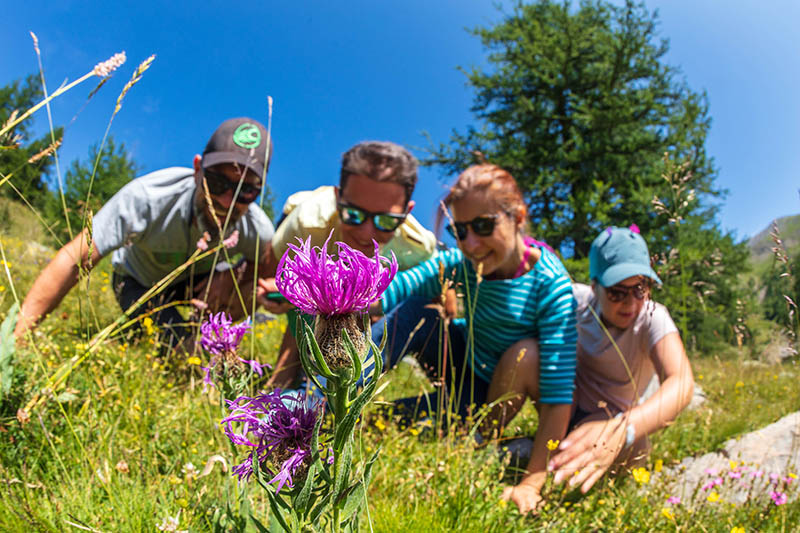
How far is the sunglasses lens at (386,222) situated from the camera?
338cm

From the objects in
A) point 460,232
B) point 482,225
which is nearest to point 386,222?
point 460,232

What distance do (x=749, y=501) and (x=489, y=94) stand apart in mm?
18877

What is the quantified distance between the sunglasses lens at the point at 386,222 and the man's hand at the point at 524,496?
76.2 inches

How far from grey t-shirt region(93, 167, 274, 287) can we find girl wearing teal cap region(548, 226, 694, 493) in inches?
87.7

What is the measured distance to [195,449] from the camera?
182 cm

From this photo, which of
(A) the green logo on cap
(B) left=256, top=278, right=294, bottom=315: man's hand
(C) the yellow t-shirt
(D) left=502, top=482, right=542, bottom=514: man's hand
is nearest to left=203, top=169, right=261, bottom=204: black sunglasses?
(A) the green logo on cap

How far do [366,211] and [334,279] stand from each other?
2749 millimetres

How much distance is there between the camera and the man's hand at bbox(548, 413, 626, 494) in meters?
1.98

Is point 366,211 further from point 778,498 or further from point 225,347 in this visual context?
point 778,498

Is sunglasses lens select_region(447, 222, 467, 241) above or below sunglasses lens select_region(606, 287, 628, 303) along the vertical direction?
above

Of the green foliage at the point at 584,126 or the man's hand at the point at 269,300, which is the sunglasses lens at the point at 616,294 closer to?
the man's hand at the point at 269,300

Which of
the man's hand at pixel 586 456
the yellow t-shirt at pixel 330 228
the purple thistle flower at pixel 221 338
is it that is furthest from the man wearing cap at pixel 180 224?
the man's hand at pixel 586 456

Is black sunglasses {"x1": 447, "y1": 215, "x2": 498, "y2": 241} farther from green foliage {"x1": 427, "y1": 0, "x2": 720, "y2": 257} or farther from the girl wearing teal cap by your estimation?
green foliage {"x1": 427, "y1": 0, "x2": 720, "y2": 257}

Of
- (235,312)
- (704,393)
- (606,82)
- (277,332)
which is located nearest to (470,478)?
(235,312)
